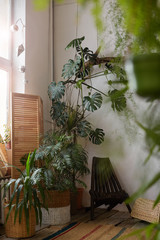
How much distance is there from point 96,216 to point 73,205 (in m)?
0.43

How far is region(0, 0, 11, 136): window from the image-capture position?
4.29m

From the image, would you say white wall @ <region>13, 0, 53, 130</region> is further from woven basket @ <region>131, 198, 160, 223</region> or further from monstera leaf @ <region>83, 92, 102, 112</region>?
woven basket @ <region>131, 198, 160, 223</region>

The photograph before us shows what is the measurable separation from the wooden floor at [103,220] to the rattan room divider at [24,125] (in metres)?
0.77

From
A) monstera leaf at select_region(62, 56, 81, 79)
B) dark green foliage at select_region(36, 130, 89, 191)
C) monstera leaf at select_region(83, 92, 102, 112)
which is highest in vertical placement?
monstera leaf at select_region(62, 56, 81, 79)

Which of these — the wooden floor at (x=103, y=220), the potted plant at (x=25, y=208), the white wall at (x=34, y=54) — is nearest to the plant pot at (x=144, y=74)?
the potted plant at (x=25, y=208)

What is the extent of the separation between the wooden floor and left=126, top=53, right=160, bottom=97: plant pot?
3.36 metres

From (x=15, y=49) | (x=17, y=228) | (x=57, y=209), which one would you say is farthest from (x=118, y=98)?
(x=15, y=49)

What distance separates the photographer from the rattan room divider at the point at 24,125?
3869mm

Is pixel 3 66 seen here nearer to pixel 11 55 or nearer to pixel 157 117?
pixel 11 55

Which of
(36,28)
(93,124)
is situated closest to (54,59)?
(36,28)

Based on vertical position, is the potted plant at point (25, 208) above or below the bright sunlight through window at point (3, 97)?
below

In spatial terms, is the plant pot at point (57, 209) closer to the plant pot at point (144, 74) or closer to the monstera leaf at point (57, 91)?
the monstera leaf at point (57, 91)

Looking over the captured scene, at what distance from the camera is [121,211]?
4570mm

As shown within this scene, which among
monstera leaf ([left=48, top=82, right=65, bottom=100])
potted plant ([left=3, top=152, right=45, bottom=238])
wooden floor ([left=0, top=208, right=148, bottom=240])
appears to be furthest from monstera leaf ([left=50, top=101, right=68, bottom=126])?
wooden floor ([left=0, top=208, right=148, bottom=240])
